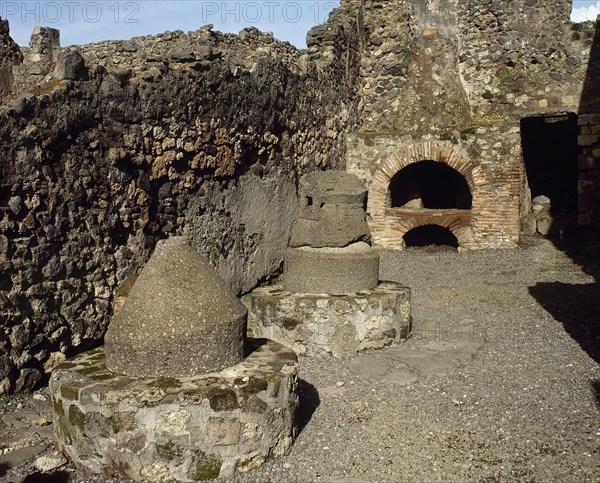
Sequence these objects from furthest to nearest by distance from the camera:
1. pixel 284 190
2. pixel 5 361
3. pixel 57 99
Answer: pixel 284 190
pixel 57 99
pixel 5 361

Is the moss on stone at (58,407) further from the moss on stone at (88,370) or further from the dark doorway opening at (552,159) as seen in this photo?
the dark doorway opening at (552,159)

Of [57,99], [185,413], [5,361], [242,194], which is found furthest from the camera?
[242,194]

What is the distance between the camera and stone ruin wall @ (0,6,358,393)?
5254 mm

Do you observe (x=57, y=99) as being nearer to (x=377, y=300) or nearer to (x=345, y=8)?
(x=377, y=300)

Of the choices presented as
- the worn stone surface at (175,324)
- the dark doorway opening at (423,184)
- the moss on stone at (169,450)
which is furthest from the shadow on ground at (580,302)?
the moss on stone at (169,450)

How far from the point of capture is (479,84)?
1398 cm

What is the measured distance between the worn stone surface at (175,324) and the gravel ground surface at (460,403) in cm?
73

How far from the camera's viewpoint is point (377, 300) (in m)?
6.76

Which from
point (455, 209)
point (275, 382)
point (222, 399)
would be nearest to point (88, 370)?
point (222, 399)

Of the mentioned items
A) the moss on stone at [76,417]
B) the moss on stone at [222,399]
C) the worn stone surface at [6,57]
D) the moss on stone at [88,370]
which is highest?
the worn stone surface at [6,57]

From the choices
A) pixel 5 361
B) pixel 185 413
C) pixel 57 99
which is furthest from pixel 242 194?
pixel 185 413

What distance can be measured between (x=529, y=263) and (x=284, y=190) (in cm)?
444

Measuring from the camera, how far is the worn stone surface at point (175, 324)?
4172mm

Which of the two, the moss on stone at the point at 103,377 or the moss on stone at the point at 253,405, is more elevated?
the moss on stone at the point at 103,377
